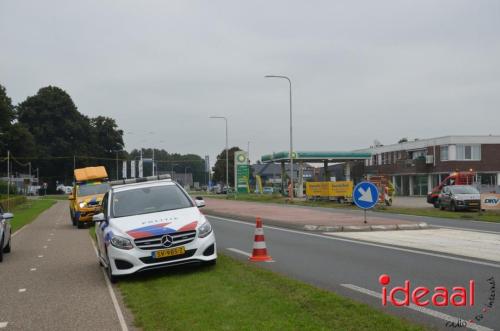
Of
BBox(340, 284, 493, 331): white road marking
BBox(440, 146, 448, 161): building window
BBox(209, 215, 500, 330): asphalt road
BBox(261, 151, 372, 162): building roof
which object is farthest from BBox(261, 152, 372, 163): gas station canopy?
BBox(340, 284, 493, 331): white road marking

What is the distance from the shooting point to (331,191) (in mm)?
45750

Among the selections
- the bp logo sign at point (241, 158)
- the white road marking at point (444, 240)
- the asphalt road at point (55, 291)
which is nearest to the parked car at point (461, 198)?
the white road marking at point (444, 240)

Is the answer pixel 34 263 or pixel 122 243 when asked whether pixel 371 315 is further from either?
pixel 34 263

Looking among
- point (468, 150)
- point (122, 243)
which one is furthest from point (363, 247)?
point (468, 150)

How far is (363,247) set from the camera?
550 inches

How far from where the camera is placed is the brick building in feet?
198

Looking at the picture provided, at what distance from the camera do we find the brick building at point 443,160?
198 ft

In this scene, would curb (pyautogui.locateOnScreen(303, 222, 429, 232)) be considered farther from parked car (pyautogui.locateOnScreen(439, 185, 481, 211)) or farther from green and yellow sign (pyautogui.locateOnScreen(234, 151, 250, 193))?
green and yellow sign (pyautogui.locateOnScreen(234, 151, 250, 193))

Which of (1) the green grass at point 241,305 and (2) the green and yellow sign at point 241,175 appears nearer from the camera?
(1) the green grass at point 241,305

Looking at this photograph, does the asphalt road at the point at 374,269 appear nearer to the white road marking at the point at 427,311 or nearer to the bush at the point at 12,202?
the white road marking at the point at 427,311

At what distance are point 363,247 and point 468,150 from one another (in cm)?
5071

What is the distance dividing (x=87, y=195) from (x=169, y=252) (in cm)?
1681

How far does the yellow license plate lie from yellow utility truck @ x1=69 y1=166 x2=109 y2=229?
45.5 ft

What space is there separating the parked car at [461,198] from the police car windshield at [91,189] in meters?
18.2
